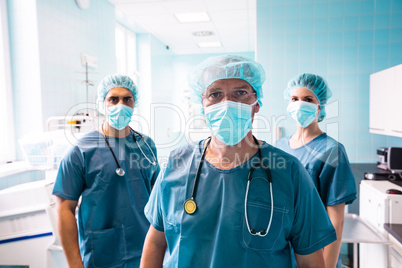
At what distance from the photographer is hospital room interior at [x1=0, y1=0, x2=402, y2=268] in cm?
176

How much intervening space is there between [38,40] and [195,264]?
2282 millimetres

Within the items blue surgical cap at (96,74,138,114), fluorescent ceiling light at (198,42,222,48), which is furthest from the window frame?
fluorescent ceiling light at (198,42,222,48)

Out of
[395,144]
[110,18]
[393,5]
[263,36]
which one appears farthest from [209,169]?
[110,18]

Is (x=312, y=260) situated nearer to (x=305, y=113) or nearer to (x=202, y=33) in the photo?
(x=305, y=113)

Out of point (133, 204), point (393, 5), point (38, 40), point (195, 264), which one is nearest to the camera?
point (195, 264)

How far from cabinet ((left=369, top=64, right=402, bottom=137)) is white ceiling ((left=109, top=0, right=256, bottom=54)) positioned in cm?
168

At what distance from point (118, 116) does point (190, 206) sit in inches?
31.6

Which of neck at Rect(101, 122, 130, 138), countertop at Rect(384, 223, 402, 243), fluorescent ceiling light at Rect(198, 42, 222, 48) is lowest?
countertop at Rect(384, 223, 402, 243)

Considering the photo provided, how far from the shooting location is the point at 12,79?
2.42m

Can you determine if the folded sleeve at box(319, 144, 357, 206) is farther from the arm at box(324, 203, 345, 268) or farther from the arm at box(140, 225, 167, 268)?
the arm at box(140, 225, 167, 268)

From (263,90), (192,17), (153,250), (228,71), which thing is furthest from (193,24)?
(153,250)

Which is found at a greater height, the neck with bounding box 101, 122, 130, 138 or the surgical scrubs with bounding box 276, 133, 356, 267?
the neck with bounding box 101, 122, 130, 138

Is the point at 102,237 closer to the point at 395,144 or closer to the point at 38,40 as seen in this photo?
the point at 38,40

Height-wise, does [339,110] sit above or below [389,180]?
Result: above
